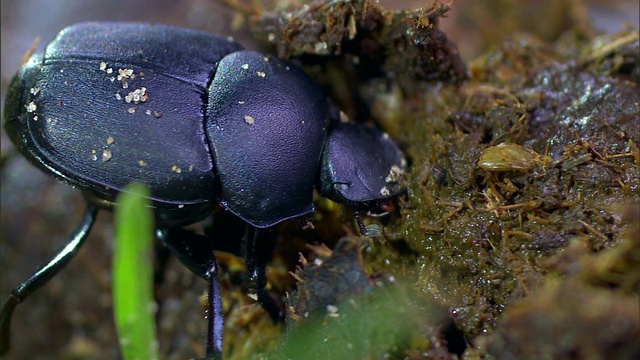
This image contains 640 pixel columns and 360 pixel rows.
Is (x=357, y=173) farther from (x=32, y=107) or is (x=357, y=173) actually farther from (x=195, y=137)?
(x=32, y=107)

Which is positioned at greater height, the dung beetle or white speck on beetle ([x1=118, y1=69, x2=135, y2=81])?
white speck on beetle ([x1=118, y1=69, x2=135, y2=81])

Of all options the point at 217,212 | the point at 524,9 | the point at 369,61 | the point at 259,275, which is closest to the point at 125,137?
the point at 217,212

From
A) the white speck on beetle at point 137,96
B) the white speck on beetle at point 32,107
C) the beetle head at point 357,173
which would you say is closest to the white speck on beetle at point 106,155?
the white speck on beetle at point 137,96

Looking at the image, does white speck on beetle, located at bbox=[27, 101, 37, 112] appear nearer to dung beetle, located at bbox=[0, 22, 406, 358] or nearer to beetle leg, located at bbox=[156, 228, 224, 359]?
dung beetle, located at bbox=[0, 22, 406, 358]

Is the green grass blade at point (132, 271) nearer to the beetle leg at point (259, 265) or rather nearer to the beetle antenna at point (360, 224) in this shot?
the beetle leg at point (259, 265)

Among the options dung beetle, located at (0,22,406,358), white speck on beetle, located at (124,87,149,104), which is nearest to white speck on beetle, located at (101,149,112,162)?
dung beetle, located at (0,22,406,358)

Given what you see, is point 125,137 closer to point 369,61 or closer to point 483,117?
point 369,61
